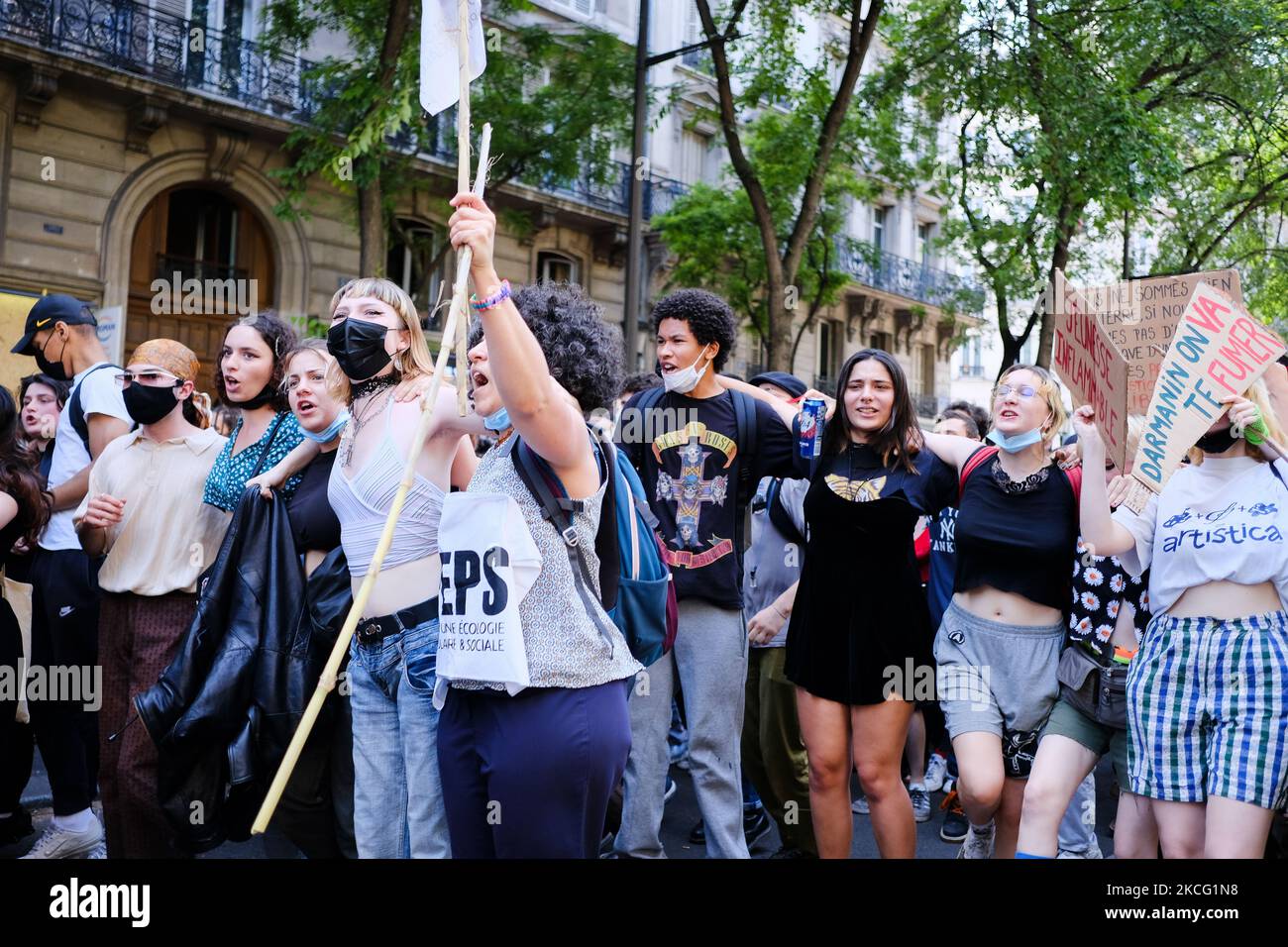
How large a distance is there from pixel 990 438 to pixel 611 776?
2.46 metres

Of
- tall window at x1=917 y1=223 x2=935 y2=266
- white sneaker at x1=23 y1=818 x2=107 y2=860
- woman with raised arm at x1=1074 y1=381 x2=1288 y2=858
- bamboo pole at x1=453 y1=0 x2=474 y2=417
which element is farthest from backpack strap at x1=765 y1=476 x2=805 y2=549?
tall window at x1=917 y1=223 x2=935 y2=266

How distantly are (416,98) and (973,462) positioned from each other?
8.48 metres

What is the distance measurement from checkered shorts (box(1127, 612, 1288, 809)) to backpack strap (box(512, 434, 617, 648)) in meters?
2.07

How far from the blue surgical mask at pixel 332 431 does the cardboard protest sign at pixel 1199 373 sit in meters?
2.64

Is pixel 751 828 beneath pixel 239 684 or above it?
beneath

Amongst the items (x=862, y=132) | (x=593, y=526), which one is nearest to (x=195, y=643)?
(x=593, y=526)

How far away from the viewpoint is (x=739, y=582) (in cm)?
468

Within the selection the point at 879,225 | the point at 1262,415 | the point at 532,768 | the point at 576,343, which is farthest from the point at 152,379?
the point at 879,225

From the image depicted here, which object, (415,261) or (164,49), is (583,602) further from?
(415,261)

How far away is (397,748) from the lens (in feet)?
11.0

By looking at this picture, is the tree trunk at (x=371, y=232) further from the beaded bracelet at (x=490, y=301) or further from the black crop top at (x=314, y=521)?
the beaded bracelet at (x=490, y=301)

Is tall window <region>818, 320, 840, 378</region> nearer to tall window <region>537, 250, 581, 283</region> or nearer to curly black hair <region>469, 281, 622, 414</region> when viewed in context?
tall window <region>537, 250, 581, 283</region>

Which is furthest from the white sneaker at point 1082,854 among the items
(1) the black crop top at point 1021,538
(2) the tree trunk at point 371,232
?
(2) the tree trunk at point 371,232
